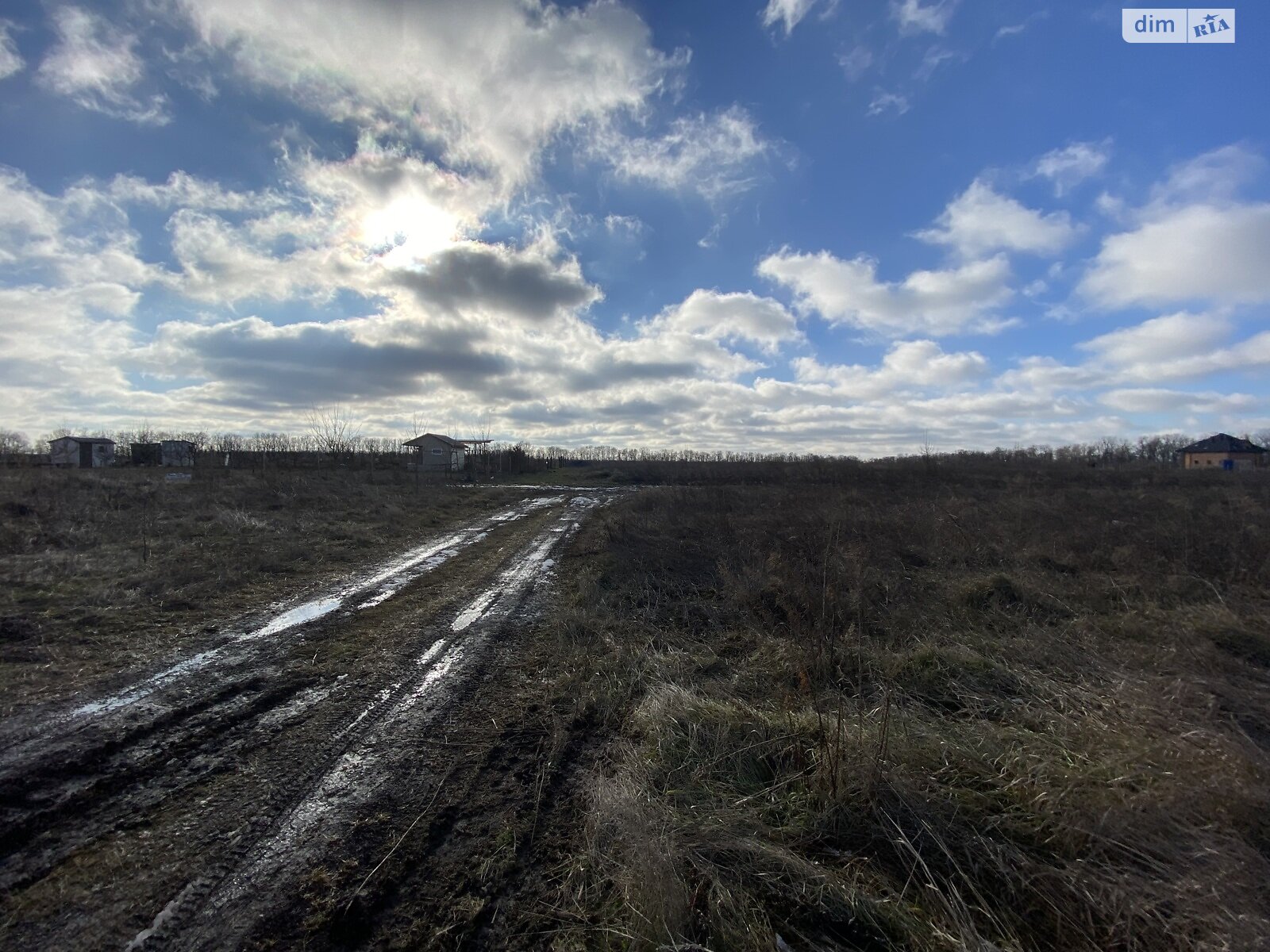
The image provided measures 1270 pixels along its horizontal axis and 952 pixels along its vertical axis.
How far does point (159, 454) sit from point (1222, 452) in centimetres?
12465

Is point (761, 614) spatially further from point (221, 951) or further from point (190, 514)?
point (190, 514)

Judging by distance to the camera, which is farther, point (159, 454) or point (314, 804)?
point (159, 454)

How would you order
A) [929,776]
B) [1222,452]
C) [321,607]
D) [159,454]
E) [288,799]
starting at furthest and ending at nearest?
[1222,452] < [159,454] < [321,607] < [288,799] < [929,776]

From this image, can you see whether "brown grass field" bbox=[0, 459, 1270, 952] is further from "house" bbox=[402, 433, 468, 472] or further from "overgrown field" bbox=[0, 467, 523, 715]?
"house" bbox=[402, 433, 468, 472]

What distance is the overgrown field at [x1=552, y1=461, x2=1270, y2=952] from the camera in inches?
94.1

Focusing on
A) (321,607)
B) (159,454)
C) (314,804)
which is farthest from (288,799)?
(159,454)

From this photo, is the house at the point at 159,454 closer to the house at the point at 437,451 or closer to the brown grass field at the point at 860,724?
the house at the point at 437,451

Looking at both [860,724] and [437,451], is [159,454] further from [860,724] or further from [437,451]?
[860,724]

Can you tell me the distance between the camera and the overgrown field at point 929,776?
2391mm

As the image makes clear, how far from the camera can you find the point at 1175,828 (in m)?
2.51

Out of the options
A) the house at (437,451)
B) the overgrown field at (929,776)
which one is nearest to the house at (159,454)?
the house at (437,451)

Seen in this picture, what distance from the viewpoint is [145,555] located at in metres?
10.3

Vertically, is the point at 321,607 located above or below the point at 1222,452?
below

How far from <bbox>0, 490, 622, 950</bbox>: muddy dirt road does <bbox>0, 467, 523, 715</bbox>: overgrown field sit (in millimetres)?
937
